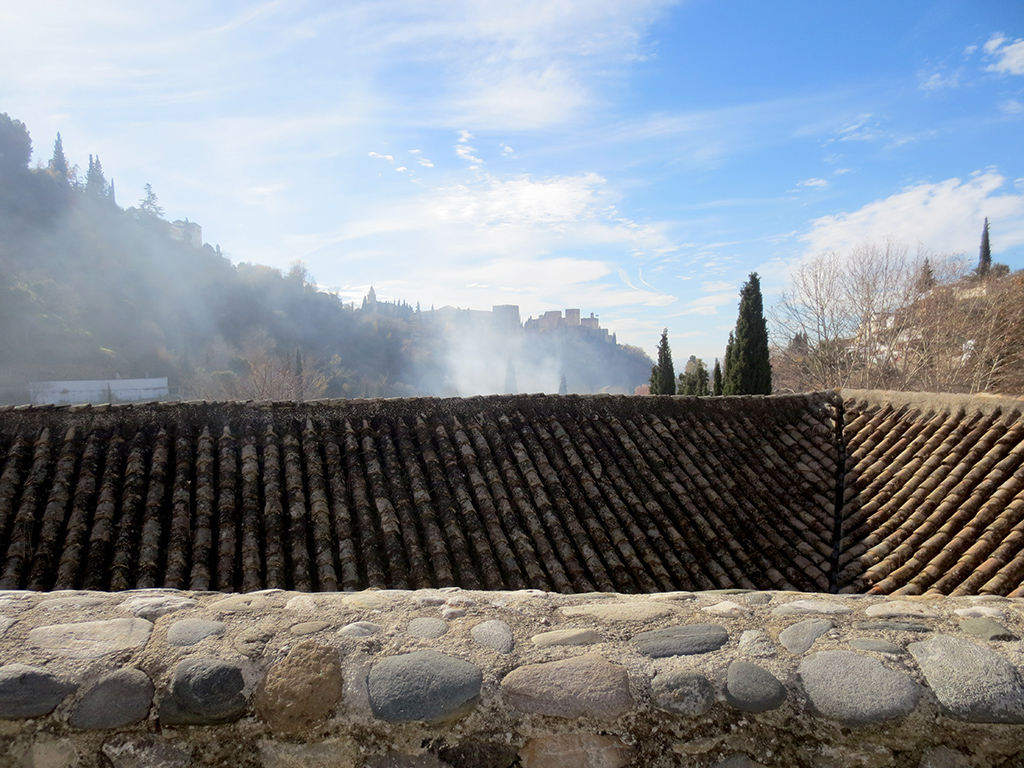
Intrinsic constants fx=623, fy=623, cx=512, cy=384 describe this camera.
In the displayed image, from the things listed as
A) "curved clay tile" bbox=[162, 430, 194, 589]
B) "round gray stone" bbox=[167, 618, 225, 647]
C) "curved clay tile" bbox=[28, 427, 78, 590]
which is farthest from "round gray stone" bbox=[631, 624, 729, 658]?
"curved clay tile" bbox=[28, 427, 78, 590]

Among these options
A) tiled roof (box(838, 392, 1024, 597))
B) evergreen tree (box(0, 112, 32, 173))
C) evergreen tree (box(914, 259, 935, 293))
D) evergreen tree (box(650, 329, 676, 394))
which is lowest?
tiled roof (box(838, 392, 1024, 597))

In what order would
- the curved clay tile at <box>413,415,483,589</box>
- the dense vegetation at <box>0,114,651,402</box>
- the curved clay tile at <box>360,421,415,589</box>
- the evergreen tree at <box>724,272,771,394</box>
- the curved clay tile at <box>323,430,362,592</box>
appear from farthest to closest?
the dense vegetation at <box>0,114,651,402</box>, the evergreen tree at <box>724,272,771,394</box>, the curved clay tile at <box>413,415,483,589</box>, the curved clay tile at <box>360,421,415,589</box>, the curved clay tile at <box>323,430,362,592</box>

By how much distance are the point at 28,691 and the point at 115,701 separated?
189 mm

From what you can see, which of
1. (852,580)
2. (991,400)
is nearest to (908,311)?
(991,400)

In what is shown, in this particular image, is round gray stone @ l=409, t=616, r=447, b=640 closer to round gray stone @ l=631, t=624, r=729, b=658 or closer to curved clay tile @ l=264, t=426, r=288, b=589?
round gray stone @ l=631, t=624, r=729, b=658

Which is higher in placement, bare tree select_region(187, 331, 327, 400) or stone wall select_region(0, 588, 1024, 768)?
bare tree select_region(187, 331, 327, 400)

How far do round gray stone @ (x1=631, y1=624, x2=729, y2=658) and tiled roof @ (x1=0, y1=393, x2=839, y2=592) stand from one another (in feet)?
Answer: 10.7

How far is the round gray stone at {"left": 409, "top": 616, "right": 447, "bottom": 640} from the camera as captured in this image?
1686 millimetres

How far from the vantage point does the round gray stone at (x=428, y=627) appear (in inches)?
66.4

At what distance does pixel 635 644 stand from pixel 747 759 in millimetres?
358

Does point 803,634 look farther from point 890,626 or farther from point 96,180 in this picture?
point 96,180

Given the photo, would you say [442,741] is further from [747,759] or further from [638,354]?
[638,354]

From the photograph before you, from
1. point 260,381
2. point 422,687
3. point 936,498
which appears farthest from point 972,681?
point 260,381

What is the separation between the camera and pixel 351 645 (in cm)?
159
